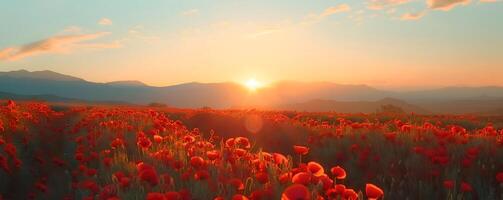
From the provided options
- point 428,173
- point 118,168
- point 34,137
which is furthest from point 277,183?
point 34,137

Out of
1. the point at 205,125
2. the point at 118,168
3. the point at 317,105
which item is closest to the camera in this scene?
the point at 118,168

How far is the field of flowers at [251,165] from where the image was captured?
4.00 metres

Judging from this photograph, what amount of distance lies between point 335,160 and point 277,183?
431 cm

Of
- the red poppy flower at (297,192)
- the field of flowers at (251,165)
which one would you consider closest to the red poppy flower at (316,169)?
the field of flowers at (251,165)

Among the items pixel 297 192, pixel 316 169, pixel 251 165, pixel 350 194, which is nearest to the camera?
pixel 297 192

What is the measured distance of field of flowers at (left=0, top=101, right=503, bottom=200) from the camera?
13.1 feet

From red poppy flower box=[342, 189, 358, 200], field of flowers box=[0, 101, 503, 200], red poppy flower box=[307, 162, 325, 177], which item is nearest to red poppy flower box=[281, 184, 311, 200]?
field of flowers box=[0, 101, 503, 200]

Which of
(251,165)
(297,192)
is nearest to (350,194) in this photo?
(297,192)

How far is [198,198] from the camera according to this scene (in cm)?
407

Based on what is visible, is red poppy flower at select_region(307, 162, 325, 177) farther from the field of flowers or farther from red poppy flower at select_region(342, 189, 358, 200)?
red poppy flower at select_region(342, 189, 358, 200)

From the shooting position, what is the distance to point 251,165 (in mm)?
4957

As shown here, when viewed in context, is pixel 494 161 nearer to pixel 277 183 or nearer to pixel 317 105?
pixel 277 183

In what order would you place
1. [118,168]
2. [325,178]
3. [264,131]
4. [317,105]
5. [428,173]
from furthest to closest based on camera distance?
[317,105]
[264,131]
[428,173]
[118,168]
[325,178]

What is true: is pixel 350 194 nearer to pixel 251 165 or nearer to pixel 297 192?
pixel 297 192
